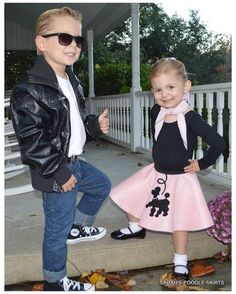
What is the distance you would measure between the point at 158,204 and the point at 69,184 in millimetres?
610

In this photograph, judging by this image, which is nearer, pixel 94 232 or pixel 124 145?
pixel 94 232

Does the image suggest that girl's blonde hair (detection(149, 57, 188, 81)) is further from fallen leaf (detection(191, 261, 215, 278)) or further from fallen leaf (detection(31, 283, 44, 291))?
fallen leaf (detection(31, 283, 44, 291))

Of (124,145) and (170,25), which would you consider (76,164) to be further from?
(170,25)

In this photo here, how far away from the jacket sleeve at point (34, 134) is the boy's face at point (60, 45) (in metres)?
0.29

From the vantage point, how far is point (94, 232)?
265 centimetres

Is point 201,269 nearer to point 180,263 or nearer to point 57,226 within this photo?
point 180,263

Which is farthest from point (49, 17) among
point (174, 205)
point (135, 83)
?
point (135, 83)

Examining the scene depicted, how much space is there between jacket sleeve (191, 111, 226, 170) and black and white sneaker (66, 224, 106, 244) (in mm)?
811

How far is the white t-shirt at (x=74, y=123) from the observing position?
2229 mm

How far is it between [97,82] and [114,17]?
10.1ft

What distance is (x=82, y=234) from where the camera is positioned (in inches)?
103

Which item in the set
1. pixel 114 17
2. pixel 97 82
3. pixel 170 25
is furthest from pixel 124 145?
pixel 170 25

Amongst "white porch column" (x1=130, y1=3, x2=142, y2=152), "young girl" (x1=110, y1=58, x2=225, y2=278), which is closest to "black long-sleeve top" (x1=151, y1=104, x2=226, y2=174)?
"young girl" (x1=110, y1=58, x2=225, y2=278)

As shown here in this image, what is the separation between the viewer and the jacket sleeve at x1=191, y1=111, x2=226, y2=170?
229cm
